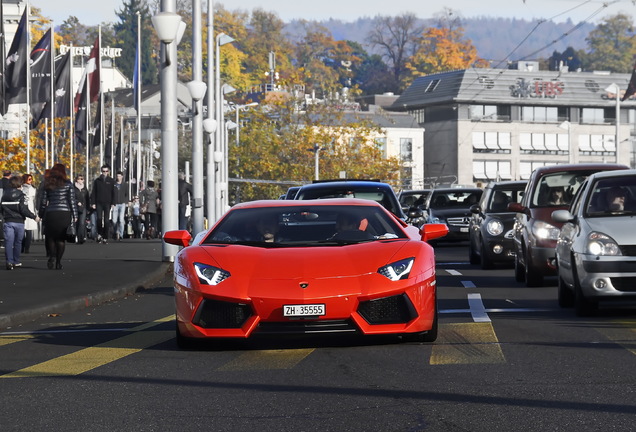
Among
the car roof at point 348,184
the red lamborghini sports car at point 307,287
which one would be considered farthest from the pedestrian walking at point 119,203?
the red lamborghini sports car at point 307,287

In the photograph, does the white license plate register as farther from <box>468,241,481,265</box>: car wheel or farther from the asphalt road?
<box>468,241,481,265</box>: car wheel

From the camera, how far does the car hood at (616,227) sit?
13906 mm

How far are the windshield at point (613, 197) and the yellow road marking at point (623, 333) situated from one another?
2.16 meters

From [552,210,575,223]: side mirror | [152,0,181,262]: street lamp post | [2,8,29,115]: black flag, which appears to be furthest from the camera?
[2,8,29,115]: black flag

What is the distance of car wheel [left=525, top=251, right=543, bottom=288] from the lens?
19.3 meters

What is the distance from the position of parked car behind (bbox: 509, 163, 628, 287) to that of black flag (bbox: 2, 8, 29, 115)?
1949cm

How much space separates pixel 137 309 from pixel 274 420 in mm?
9339

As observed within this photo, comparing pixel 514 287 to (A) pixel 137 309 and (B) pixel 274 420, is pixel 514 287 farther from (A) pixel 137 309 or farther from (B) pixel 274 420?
Answer: (B) pixel 274 420

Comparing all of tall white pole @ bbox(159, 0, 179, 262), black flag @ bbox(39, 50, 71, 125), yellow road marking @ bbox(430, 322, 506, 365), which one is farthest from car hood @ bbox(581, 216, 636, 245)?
black flag @ bbox(39, 50, 71, 125)

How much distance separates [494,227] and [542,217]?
4.96 m

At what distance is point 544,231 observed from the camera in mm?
19641

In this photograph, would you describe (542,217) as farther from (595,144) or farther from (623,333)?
(595,144)

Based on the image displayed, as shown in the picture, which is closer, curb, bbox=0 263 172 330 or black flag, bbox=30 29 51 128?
curb, bbox=0 263 172 330

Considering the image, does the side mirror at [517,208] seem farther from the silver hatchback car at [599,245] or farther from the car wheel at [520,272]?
the silver hatchback car at [599,245]
